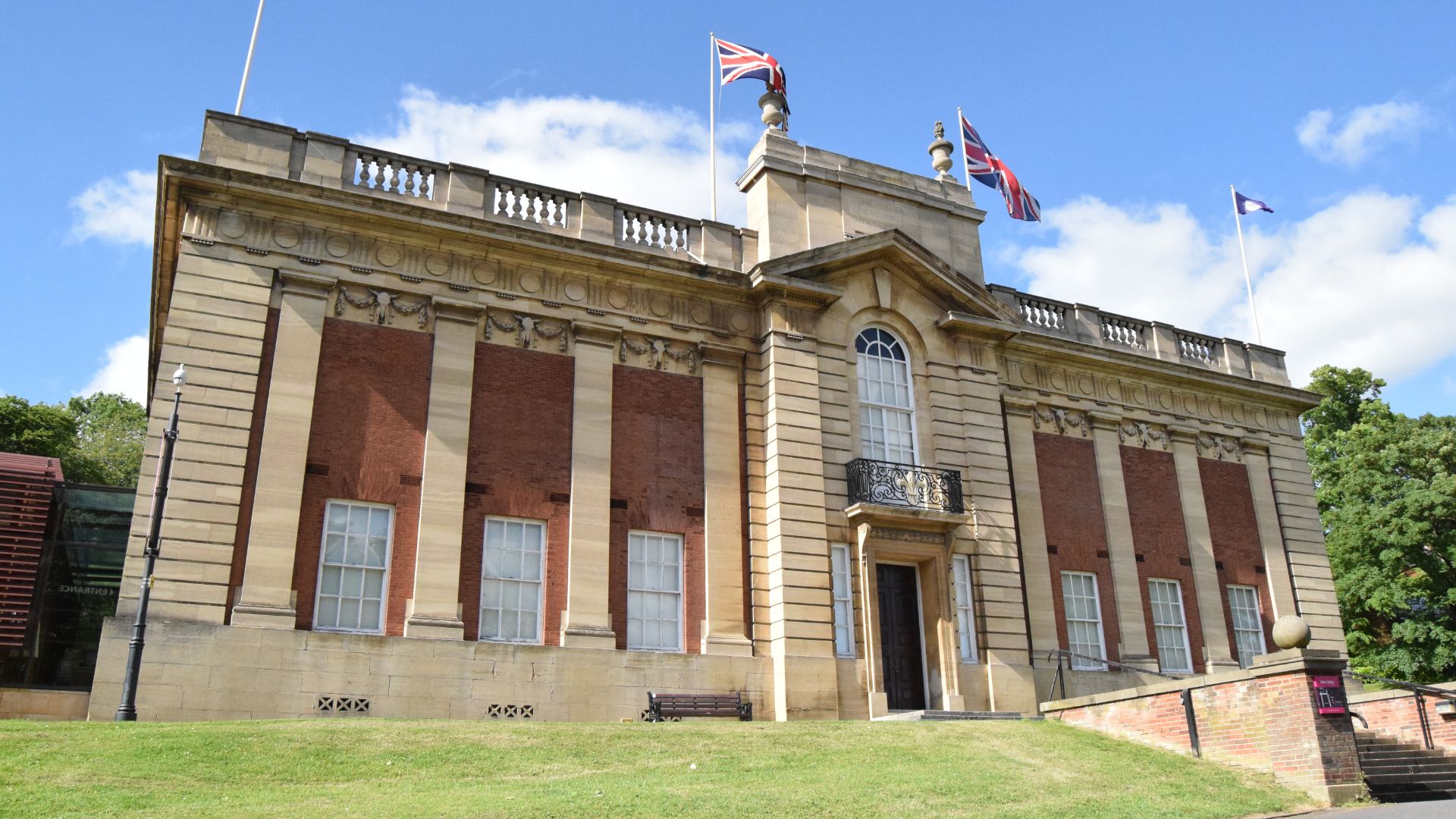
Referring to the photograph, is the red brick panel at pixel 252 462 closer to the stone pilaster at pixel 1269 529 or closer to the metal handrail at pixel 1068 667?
the metal handrail at pixel 1068 667

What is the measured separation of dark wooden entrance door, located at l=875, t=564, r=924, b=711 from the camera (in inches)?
825

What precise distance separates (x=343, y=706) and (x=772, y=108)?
14131 mm

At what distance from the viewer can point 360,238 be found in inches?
758

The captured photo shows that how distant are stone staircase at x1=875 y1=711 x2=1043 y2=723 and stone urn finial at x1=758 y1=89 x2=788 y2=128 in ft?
39.0

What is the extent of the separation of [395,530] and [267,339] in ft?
12.2

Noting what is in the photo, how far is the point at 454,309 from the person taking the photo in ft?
64.2

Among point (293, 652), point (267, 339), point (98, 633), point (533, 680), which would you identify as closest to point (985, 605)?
point (533, 680)

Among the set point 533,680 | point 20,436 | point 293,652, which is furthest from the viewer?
point 20,436

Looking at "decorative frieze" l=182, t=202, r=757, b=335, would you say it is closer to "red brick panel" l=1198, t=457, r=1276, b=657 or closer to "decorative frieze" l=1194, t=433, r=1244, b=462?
"decorative frieze" l=1194, t=433, r=1244, b=462

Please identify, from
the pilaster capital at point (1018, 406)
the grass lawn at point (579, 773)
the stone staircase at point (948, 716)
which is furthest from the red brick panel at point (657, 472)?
the pilaster capital at point (1018, 406)

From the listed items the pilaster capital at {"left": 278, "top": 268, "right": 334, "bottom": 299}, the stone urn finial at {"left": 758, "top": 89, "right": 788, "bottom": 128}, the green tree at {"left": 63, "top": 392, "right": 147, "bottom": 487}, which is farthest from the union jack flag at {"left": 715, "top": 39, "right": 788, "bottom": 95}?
the green tree at {"left": 63, "top": 392, "right": 147, "bottom": 487}

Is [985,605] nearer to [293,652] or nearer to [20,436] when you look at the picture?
[293,652]

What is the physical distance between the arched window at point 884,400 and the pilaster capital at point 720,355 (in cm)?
255

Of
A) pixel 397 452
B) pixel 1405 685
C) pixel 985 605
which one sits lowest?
pixel 1405 685
